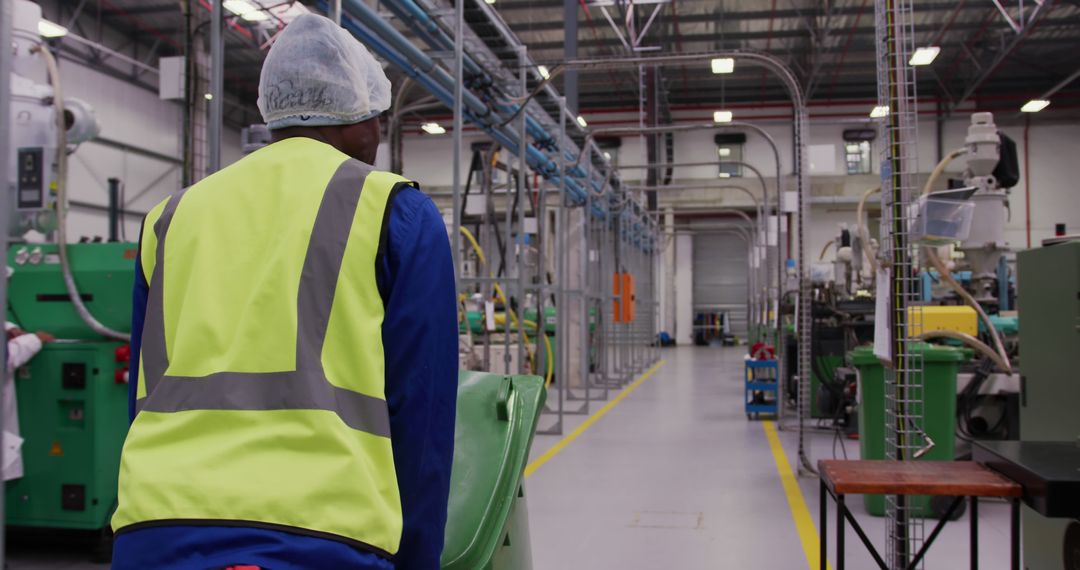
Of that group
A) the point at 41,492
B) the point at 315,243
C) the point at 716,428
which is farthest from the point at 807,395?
the point at 315,243

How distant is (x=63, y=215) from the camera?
3879 mm

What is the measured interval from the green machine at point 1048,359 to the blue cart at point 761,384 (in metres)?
5.37

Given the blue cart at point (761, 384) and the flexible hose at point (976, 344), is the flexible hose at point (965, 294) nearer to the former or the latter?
the flexible hose at point (976, 344)

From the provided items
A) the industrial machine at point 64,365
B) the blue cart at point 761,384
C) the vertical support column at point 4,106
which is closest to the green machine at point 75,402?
the industrial machine at point 64,365

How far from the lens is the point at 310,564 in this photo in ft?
3.51

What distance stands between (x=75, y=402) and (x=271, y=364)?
11.2 ft

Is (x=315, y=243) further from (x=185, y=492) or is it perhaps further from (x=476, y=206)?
(x=476, y=206)

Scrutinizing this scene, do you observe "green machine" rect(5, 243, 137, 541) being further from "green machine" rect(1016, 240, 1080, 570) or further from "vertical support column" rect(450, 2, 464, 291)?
"green machine" rect(1016, 240, 1080, 570)

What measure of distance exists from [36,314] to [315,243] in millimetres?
3637

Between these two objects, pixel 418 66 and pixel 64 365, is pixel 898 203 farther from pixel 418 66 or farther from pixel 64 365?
pixel 418 66

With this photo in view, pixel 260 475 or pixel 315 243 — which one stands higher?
pixel 315 243

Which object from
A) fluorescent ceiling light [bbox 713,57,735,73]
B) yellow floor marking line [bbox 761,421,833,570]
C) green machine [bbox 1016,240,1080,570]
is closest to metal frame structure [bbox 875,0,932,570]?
green machine [bbox 1016,240,1080,570]

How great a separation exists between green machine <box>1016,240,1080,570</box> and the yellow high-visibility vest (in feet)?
8.06

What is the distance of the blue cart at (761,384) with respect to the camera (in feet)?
28.8
